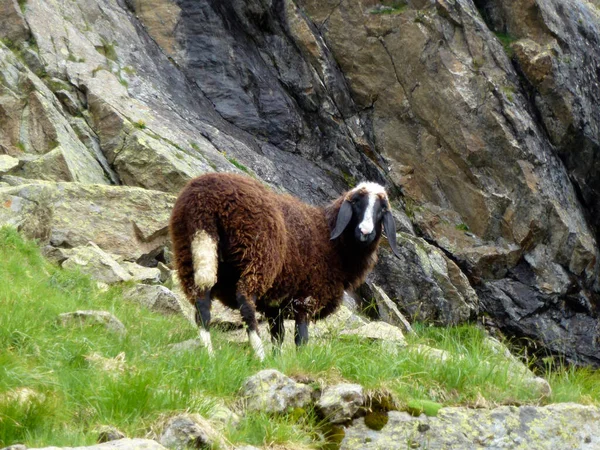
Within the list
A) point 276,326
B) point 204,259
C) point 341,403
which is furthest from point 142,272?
point 341,403

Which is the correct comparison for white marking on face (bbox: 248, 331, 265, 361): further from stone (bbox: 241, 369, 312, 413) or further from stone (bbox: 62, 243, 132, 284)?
stone (bbox: 62, 243, 132, 284)

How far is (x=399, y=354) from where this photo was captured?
6.73m

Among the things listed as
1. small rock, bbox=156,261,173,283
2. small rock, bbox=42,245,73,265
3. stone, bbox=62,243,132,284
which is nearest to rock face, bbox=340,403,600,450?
stone, bbox=62,243,132,284

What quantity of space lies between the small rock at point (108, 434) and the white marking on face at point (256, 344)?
2.34 m

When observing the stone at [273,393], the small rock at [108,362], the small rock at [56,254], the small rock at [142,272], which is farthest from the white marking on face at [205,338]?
the small rock at [56,254]

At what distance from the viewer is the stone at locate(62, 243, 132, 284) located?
33.7 ft

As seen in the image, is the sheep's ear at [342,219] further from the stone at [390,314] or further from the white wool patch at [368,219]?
the stone at [390,314]

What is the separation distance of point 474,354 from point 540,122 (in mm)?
17676

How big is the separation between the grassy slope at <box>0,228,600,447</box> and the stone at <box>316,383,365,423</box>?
118 millimetres

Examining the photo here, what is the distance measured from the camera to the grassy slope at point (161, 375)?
4.79m

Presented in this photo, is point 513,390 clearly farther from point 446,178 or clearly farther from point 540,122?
point 540,122

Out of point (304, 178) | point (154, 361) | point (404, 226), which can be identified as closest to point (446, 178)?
point (404, 226)

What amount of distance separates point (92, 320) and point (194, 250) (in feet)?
3.82

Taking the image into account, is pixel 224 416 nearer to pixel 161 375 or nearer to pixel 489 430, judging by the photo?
pixel 161 375
